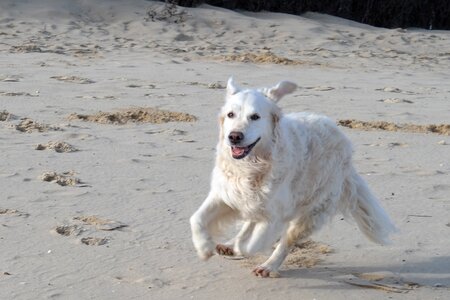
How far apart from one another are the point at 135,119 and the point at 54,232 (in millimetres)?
3981

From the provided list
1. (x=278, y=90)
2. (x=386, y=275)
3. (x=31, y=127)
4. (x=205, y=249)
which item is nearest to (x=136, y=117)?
(x=31, y=127)

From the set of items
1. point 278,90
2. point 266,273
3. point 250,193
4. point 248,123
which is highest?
point 278,90

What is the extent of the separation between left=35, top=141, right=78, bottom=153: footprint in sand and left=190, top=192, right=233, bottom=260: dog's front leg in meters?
3.05

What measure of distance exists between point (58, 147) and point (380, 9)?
17.2 meters

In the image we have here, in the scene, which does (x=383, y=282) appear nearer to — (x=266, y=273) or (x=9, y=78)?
(x=266, y=273)

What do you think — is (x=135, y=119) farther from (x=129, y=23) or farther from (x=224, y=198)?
(x=129, y=23)

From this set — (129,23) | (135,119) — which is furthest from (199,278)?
(129,23)

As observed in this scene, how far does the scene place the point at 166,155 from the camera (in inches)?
334

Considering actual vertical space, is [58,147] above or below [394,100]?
below

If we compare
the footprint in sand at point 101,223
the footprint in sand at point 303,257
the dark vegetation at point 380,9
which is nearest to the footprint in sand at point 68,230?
the footprint in sand at point 101,223

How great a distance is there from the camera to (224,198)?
225 inches

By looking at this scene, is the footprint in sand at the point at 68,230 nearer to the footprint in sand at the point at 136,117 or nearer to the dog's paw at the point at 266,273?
the dog's paw at the point at 266,273

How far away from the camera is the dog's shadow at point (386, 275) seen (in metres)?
5.58

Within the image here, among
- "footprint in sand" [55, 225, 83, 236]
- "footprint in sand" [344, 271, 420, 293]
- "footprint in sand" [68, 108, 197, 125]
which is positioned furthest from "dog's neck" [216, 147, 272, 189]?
"footprint in sand" [68, 108, 197, 125]
